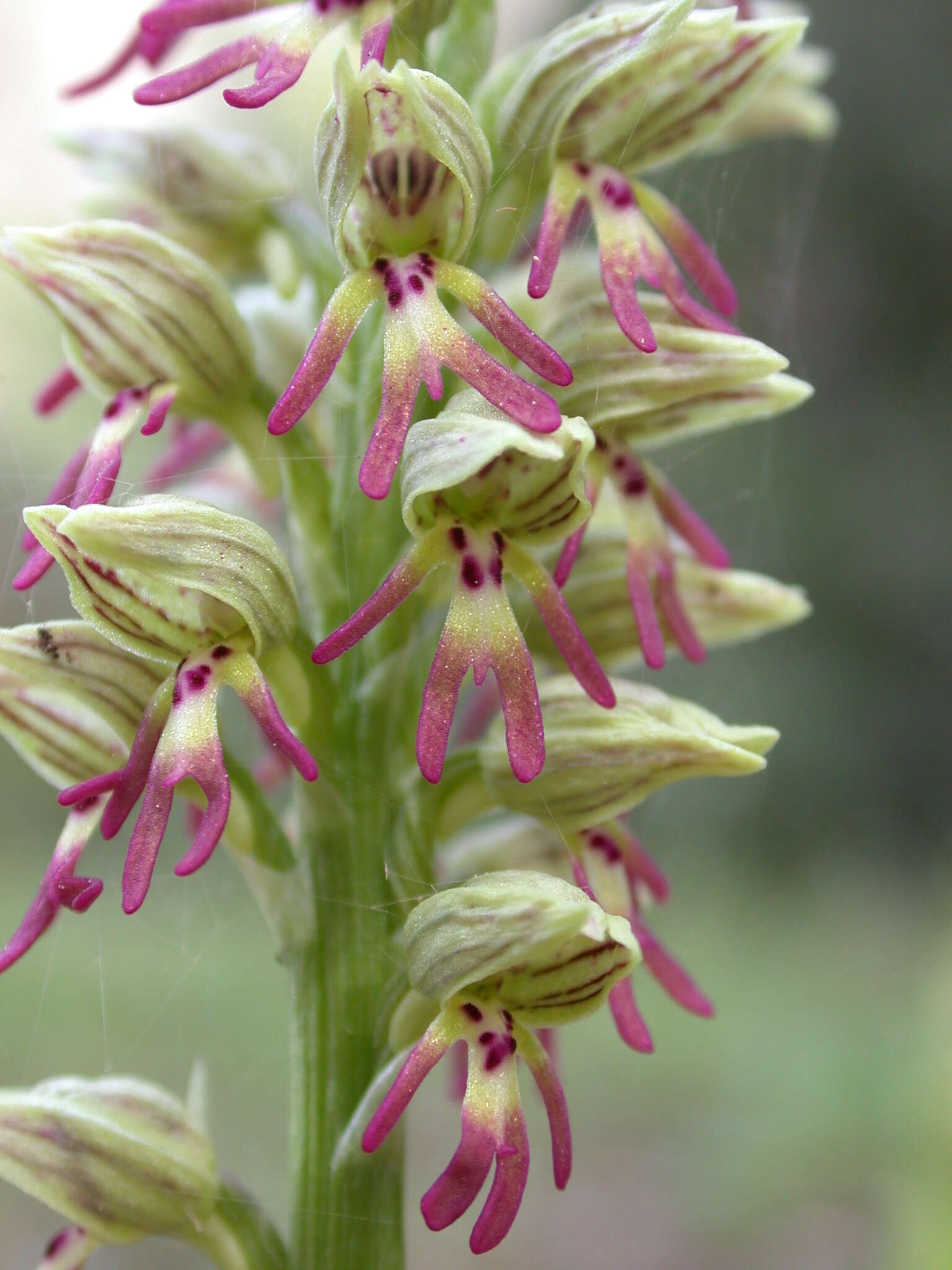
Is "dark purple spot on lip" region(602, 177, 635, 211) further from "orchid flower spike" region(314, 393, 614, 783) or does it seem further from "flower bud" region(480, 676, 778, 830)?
"flower bud" region(480, 676, 778, 830)

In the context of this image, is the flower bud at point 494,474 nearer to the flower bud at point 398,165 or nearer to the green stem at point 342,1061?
the flower bud at point 398,165

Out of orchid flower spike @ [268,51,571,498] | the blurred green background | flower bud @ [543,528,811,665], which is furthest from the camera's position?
the blurred green background

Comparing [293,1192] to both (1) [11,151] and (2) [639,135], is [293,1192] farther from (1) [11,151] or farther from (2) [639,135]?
(1) [11,151]

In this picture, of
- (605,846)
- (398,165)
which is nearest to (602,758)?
(605,846)

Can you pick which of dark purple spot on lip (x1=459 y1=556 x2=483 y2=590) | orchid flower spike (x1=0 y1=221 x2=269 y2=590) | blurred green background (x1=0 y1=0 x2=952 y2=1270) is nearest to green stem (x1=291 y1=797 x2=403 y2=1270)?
dark purple spot on lip (x1=459 y1=556 x2=483 y2=590)

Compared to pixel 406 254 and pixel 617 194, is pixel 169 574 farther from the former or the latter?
pixel 617 194

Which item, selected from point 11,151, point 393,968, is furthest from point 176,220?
point 11,151
